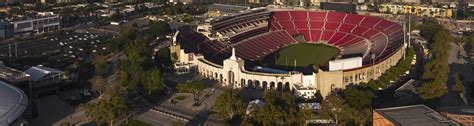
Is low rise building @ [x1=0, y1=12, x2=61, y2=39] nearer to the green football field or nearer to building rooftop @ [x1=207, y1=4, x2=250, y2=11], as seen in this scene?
building rooftop @ [x1=207, y1=4, x2=250, y2=11]

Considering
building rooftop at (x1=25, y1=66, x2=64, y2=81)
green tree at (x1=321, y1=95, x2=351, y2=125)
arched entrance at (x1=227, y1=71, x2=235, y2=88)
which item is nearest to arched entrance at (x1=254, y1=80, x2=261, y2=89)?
arched entrance at (x1=227, y1=71, x2=235, y2=88)

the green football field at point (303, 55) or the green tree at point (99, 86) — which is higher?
the green football field at point (303, 55)

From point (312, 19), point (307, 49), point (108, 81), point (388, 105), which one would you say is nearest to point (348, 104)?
point (388, 105)

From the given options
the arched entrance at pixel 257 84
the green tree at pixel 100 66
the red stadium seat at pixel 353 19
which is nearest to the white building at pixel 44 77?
the green tree at pixel 100 66

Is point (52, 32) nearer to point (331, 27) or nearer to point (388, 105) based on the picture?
point (331, 27)

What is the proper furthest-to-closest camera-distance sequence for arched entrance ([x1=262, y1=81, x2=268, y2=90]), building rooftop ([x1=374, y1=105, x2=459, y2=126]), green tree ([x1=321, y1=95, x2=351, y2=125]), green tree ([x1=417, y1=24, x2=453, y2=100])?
arched entrance ([x1=262, y1=81, x2=268, y2=90]) < green tree ([x1=417, y1=24, x2=453, y2=100]) < green tree ([x1=321, y1=95, x2=351, y2=125]) < building rooftop ([x1=374, y1=105, x2=459, y2=126])

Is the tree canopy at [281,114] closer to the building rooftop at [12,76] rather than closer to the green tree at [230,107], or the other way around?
the green tree at [230,107]
